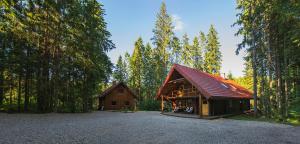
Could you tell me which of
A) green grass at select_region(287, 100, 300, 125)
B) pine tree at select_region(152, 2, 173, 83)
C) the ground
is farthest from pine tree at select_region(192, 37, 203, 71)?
the ground

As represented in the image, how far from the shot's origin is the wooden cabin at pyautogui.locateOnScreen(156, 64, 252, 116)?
17.7 m

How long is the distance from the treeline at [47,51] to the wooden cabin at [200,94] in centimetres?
946

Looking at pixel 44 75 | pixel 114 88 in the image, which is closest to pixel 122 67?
pixel 114 88

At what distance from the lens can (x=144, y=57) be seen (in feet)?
140

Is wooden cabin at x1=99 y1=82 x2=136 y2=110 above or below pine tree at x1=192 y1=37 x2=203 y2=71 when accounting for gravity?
below

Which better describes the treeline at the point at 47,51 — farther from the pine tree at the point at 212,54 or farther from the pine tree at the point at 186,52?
the pine tree at the point at 212,54

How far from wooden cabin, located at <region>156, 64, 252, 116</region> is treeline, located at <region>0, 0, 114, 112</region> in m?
9.46

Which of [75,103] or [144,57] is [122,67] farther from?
[75,103]

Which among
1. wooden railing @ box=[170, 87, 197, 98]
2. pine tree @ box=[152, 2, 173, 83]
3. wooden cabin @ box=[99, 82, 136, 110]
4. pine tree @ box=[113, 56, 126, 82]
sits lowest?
wooden cabin @ box=[99, 82, 136, 110]

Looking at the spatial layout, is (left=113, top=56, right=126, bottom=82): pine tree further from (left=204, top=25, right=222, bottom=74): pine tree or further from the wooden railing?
the wooden railing

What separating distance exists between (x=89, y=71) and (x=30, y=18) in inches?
313

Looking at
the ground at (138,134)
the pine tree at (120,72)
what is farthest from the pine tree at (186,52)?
the ground at (138,134)

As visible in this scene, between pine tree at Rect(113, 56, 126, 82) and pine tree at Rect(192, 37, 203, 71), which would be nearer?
pine tree at Rect(192, 37, 203, 71)

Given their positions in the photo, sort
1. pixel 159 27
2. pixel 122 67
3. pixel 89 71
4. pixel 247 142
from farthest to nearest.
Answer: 1. pixel 122 67
2. pixel 159 27
3. pixel 89 71
4. pixel 247 142
